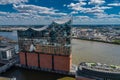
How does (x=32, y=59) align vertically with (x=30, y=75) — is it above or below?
above

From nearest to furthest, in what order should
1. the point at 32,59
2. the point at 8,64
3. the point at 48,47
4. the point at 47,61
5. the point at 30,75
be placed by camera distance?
the point at 30,75 < the point at 48,47 < the point at 47,61 < the point at 32,59 < the point at 8,64

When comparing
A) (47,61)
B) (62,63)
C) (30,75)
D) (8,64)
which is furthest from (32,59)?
(62,63)

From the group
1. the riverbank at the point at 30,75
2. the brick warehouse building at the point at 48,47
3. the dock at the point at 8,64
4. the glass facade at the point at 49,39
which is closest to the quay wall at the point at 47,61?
the brick warehouse building at the point at 48,47

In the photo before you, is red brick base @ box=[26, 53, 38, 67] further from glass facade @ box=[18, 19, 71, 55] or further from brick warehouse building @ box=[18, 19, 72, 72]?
glass facade @ box=[18, 19, 71, 55]

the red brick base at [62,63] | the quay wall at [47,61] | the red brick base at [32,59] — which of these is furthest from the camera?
the red brick base at [32,59]

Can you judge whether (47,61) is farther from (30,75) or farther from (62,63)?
(30,75)

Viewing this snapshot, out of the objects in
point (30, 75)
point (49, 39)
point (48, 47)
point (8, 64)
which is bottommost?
point (30, 75)

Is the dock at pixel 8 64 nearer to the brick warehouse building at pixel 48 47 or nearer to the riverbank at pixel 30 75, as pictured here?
the riverbank at pixel 30 75

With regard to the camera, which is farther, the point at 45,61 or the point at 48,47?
the point at 45,61
